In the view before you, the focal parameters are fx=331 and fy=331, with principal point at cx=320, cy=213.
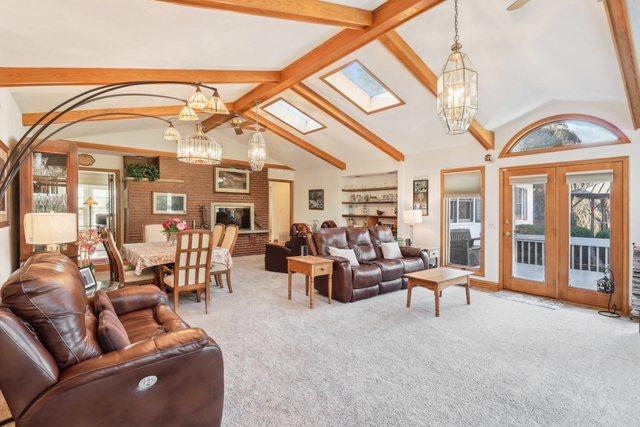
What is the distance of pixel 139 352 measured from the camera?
1.58m

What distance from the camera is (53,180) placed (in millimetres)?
4340

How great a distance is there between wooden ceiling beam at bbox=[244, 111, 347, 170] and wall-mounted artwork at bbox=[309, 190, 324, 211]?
1056 millimetres

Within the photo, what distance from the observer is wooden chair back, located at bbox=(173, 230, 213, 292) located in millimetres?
3891

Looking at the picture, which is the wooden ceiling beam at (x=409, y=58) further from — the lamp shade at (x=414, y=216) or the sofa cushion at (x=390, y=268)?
the sofa cushion at (x=390, y=268)

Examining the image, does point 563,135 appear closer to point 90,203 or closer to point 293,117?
point 293,117

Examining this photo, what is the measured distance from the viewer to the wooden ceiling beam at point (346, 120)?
18.6ft

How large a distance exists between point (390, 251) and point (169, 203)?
519 cm

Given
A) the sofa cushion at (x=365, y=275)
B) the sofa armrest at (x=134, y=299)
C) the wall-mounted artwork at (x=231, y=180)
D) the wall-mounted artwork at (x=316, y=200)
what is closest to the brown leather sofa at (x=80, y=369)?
the sofa armrest at (x=134, y=299)

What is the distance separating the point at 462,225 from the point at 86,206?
7655mm

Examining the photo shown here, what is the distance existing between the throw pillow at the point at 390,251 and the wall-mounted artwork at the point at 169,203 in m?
4.89

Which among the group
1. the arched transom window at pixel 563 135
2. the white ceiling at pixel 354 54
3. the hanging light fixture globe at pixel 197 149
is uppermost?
the white ceiling at pixel 354 54

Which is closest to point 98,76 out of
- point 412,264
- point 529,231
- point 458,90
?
point 458,90

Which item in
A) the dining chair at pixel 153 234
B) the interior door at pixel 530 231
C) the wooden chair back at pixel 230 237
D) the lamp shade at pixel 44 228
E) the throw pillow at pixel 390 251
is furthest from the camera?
the dining chair at pixel 153 234

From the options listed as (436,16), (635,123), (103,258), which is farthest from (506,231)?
(103,258)
